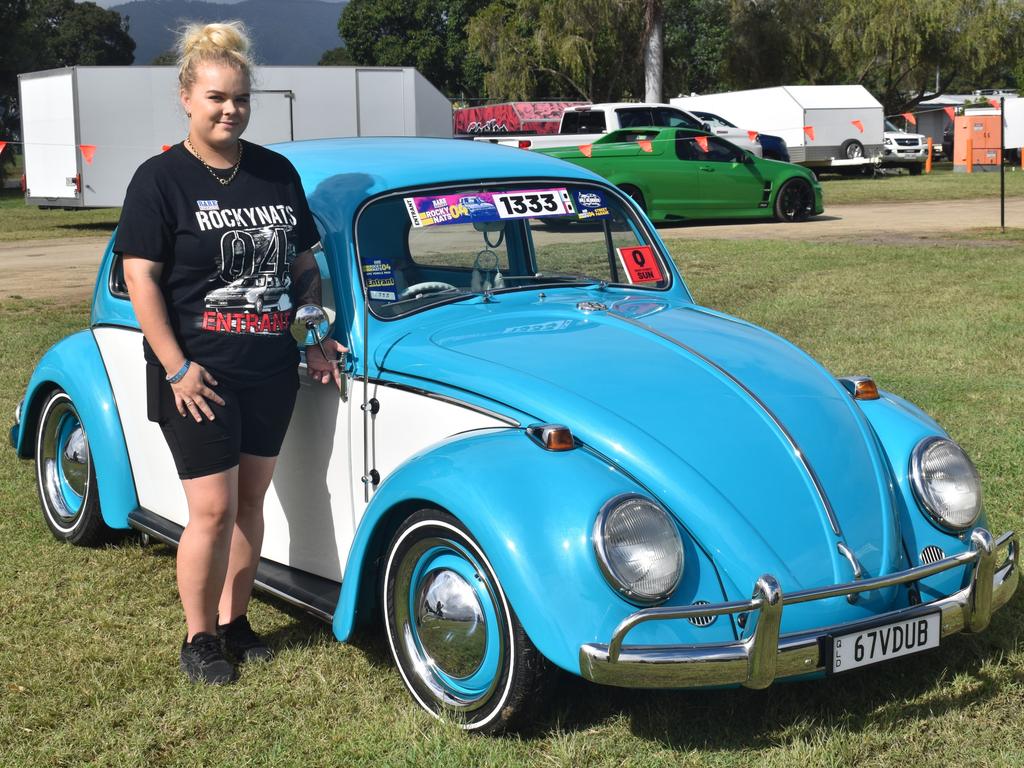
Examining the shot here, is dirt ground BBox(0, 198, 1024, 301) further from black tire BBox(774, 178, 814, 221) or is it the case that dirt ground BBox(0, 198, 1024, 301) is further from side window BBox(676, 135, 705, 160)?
side window BBox(676, 135, 705, 160)

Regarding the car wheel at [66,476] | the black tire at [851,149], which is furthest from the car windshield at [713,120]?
the car wheel at [66,476]

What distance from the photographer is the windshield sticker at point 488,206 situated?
429 centimetres

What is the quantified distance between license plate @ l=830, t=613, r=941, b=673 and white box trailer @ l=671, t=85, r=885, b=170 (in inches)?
1179

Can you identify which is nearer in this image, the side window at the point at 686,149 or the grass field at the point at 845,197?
the side window at the point at 686,149

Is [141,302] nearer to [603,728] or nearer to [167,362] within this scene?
[167,362]

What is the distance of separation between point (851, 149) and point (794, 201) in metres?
14.1

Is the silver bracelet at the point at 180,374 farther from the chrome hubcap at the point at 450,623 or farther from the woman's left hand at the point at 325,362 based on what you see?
the chrome hubcap at the point at 450,623

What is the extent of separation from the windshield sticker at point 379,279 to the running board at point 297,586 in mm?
1004

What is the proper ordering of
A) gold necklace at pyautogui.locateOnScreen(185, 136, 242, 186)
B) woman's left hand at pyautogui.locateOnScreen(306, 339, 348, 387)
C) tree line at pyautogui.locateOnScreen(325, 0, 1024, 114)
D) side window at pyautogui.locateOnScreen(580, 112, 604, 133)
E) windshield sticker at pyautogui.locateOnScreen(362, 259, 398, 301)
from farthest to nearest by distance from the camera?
tree line at pyautogui.locateOnScreen(325, 0, 1024, 114)
side window at pyautogui.locateOnScreen(580, 112, 604, 133)
windshield sticker at pyautogui.locateOnScreen(362, 259, 398, 301)
woman's left hand at pyautogui.locateOnScreen(306, 339, 348, 387)
gold necklace at pyautogui.locateOnScreen(185, 136, 242, 186)

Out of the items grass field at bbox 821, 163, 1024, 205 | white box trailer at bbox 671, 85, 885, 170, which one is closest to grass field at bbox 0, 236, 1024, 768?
grass field at bbox 821, 163, 1024, 205

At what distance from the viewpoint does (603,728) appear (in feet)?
11.4

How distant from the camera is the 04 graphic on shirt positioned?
3.62 m

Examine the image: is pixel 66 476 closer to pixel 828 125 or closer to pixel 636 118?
pixel 636 118

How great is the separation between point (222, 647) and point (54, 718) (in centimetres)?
58
